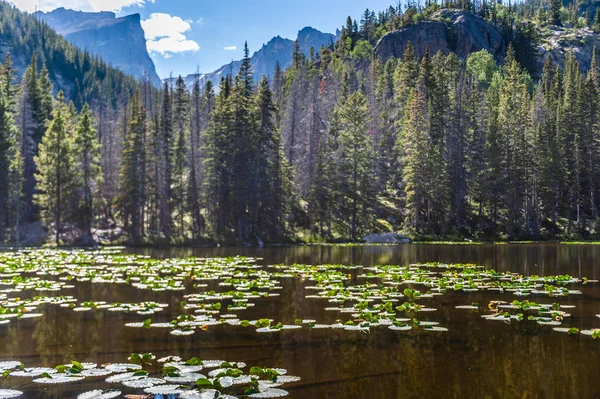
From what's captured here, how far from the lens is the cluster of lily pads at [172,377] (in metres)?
6.12

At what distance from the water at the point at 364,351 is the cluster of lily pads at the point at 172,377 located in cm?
23

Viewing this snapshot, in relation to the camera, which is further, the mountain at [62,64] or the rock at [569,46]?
the mountain at [62,64]

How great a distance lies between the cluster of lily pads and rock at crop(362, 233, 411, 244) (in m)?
45.2

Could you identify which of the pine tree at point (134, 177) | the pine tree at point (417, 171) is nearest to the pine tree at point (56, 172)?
the pine tree at point (134, 177)

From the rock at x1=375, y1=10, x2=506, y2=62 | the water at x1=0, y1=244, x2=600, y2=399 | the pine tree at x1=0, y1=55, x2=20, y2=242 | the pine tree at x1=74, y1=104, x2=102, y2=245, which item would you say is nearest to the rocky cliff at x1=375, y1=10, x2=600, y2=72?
the rock at x1=375, y1=10, x2=506, y2=62

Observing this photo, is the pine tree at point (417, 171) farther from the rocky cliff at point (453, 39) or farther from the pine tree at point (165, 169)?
the rocky cliff at point (453, 39)

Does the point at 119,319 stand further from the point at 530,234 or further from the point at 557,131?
the point at 557,131

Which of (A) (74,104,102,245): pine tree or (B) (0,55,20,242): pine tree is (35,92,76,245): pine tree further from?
(B) (0,55,20,242): pine tree

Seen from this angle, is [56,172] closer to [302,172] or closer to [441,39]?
[302,172]

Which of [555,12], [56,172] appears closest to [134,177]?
[56,172]

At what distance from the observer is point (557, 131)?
6706cm

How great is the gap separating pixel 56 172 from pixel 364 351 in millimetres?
51357

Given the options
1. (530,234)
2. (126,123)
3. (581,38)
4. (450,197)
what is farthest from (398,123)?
(581,38)

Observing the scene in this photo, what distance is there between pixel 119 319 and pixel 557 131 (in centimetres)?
6932
